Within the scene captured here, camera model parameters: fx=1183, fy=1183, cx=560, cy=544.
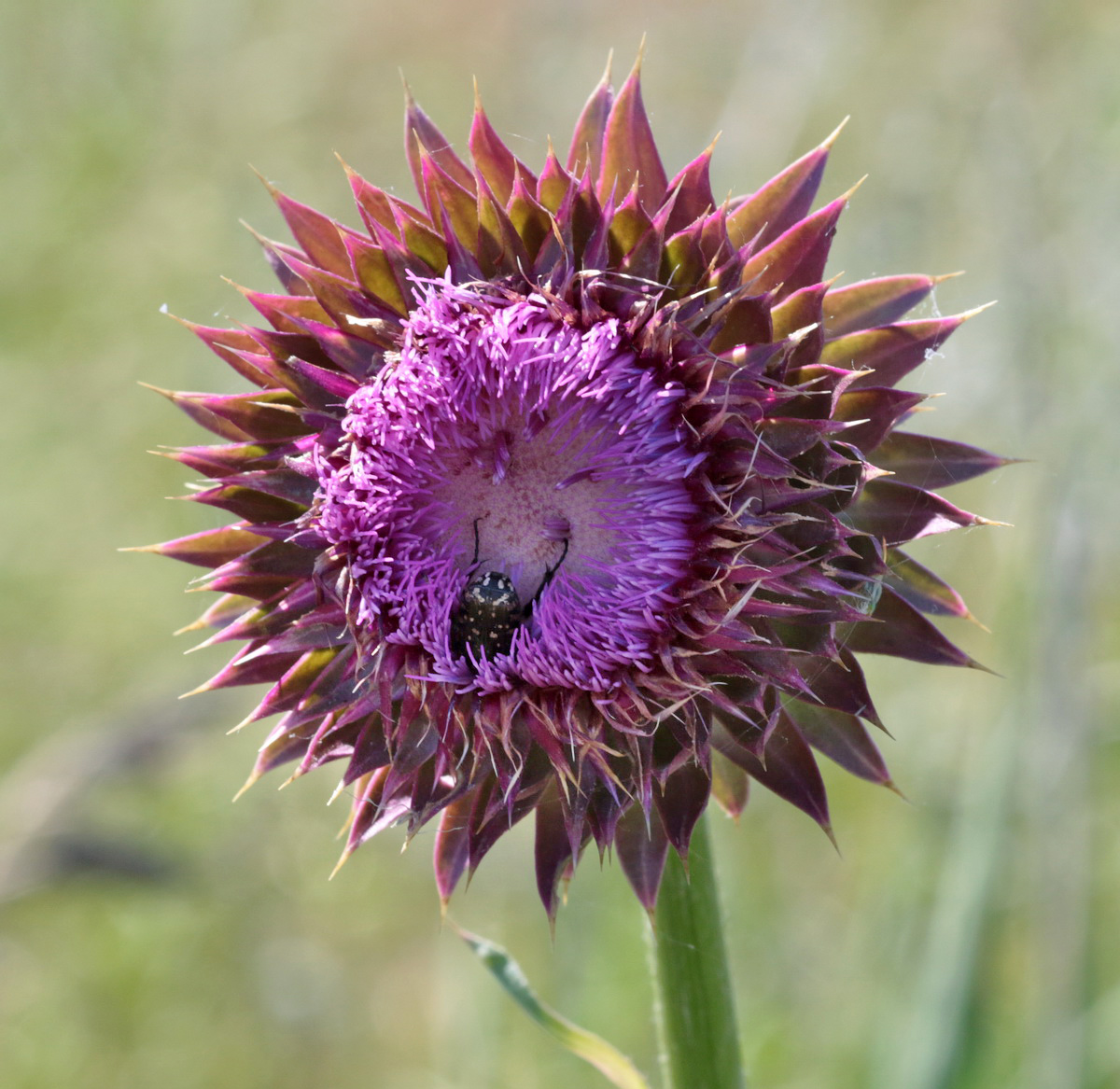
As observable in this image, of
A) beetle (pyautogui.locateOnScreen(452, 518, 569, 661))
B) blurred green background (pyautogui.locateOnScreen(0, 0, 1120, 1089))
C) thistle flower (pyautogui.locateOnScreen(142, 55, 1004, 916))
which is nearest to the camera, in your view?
thistle flower (pyautogui.locateOnScreen(142, 55, 1004, 916))

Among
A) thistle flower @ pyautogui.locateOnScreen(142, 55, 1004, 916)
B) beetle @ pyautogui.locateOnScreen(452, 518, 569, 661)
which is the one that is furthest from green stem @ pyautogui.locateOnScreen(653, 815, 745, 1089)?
beetle @ pyautogui.locateOnScreen(452, 518, 569, 661)

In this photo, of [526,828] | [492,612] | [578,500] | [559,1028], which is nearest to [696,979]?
[559,1028]

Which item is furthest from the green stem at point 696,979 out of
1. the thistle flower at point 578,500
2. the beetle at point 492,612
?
the beetle at point 492,612

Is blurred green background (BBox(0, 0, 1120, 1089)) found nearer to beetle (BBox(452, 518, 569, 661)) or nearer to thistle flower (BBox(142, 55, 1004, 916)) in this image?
thistle flower (BBox(142, 55, 1004, 916))

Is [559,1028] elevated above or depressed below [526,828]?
above

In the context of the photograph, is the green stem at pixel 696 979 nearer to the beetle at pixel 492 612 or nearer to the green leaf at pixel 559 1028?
the green leaf at pixel 559 1028

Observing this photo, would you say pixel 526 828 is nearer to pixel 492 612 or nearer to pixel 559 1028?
pixel 559 1028
